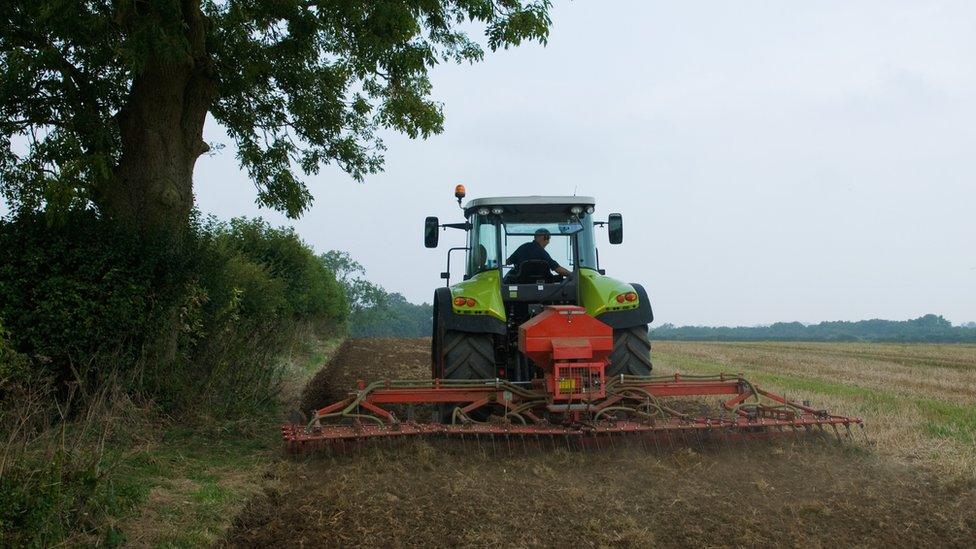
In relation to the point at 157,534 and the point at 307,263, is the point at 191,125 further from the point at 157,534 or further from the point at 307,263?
the point at 307,263

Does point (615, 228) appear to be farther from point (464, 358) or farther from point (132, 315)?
point (132, 315)

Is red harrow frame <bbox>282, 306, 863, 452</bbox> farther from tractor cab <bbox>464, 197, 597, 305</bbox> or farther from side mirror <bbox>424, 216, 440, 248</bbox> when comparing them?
side mirror <bbox>424, 216, 440, 248</bbox>

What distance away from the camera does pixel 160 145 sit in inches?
326

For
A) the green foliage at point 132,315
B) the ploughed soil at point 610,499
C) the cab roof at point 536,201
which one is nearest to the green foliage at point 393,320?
the green foliage at point 132,315

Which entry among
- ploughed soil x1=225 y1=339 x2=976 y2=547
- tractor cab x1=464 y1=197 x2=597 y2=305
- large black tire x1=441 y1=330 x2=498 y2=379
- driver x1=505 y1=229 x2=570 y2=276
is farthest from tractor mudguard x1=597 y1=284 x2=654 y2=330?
ploughed soil x1=225 y1=339 x2=976 y2=547

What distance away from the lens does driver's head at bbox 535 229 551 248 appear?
7898 mm

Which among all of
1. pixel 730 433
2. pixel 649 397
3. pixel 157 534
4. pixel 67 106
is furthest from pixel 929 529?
pixel 67 106

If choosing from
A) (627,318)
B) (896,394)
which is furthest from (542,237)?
(896,394)

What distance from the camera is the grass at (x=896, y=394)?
22.0 feet

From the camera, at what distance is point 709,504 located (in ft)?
16.2

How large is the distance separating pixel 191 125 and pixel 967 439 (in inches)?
322

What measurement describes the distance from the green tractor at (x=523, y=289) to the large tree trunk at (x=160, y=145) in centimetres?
262

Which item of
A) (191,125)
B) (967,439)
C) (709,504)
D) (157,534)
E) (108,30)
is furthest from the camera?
(191,125)

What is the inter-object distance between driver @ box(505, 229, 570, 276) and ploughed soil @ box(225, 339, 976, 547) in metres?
2.14
